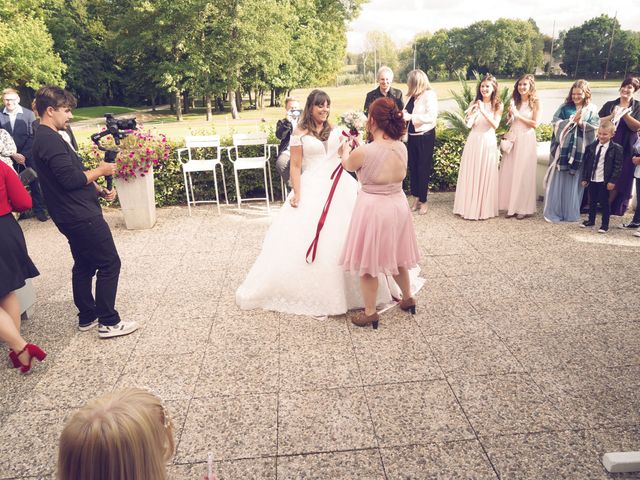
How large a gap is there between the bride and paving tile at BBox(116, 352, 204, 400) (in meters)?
1.01

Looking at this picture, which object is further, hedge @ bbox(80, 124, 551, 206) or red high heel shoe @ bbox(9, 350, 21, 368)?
hedge @ bbox(80, 124, 551, 206)

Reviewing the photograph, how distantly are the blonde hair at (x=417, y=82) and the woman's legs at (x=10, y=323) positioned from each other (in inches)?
234

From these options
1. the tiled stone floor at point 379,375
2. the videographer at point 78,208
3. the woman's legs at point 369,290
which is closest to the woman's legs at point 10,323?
Answer: the tiled stone floor at point 379,375

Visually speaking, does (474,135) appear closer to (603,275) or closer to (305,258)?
(603,275)

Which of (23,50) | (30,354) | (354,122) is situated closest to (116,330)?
(30,354)

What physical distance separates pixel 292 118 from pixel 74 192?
462 centimetres

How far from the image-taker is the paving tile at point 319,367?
3428 mm

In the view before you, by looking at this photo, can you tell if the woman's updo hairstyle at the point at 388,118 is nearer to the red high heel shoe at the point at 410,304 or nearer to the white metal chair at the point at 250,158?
the red high heel shoe at the point at 410,304

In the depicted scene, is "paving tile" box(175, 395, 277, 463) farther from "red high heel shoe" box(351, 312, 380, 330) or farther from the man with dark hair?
the man with dark hair

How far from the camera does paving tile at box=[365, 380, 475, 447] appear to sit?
2.86 metres

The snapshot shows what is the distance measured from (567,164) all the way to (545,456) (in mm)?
5282

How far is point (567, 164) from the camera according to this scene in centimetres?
676

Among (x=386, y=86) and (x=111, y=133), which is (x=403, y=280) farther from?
(x=386, y=86)

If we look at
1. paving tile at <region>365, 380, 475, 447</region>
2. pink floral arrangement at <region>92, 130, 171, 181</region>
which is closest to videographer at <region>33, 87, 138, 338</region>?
paving tile at <region>365, 380, 475, 447</region>
